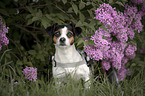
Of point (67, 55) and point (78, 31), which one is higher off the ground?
point (78, 31)

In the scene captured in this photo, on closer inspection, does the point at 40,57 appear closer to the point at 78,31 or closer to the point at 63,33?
the point at 63,33

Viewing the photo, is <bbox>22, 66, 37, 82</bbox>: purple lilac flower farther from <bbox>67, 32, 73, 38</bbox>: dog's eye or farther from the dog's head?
<bbox>67, 32, 73, 38</bbox>: dog's eye

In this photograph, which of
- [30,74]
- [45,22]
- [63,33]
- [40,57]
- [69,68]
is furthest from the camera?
[40,57]

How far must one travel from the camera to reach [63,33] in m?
3.03

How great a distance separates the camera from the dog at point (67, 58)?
3039mm

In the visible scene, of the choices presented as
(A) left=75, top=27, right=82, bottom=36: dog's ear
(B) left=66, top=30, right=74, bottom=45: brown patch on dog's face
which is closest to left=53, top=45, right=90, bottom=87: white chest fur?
(B) left=66, top=30, right=74, bottom=45: brown patch on dog's face

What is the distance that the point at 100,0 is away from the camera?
314 cm

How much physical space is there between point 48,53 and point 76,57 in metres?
1.15

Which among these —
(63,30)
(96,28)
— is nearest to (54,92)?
(63,30)

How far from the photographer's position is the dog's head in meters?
2.96

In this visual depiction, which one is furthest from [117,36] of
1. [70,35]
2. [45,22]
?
[45,22]

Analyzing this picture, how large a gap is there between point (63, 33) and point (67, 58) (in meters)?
0.46

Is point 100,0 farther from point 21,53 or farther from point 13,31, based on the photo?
point 13,31

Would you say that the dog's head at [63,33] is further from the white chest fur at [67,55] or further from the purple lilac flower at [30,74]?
the purple lilac flower at [30,74]
